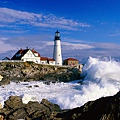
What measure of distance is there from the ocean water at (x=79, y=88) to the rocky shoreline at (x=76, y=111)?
2.28 meters

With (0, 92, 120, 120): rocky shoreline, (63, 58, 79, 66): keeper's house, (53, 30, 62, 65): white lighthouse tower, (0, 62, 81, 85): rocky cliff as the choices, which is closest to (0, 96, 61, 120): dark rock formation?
(0, 92, 120, 120): rocky shoreline

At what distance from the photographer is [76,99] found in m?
15.4

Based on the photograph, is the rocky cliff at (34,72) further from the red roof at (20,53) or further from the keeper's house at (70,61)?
the keeper's house at (70,61)

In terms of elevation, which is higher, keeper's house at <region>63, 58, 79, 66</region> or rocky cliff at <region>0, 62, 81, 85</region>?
keeper's house at <region>63, 58, 79, 66</region>

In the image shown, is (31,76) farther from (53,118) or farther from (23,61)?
(53,118)

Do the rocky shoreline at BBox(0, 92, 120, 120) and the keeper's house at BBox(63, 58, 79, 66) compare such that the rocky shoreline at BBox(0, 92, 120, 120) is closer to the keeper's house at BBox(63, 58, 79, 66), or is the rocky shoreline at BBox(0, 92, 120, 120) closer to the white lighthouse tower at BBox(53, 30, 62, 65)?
the white lighthouse tower at BBox(53, 30, 62, 65)

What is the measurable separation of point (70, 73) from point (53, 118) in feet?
93.9

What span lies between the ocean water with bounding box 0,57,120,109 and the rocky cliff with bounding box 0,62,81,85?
2.85 metres

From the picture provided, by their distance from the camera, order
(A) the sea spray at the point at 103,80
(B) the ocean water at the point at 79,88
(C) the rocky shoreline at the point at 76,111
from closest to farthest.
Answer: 1. (C) the rocky shoreline at the point at 76,111
2. (B) the ocean water at the point at 79,88
3. (A) the sea spray at the point at 103,80

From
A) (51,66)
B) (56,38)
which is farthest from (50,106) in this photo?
(56,38)

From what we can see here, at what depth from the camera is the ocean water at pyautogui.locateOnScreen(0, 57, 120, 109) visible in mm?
16766

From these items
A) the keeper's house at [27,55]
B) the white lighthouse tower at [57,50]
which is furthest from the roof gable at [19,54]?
the white lighthouse tower at [57,50]

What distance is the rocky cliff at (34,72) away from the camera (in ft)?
114

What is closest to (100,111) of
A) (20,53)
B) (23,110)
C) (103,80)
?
(23,110)
